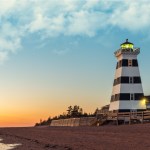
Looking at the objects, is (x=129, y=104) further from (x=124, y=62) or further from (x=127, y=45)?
(x=127, y=45)

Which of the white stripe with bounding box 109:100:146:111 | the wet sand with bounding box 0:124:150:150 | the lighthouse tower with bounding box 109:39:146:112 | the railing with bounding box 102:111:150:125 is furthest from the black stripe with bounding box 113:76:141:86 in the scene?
the wet sand with bounding box 0:124:150:150

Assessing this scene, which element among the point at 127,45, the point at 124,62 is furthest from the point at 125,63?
the point at 127,45

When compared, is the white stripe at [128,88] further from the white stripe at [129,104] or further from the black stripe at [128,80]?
the white stripe at [129,104]

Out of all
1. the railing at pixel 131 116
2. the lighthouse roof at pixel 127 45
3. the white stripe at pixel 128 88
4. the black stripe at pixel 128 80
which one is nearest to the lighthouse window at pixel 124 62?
the black stripe at pixel 128 80

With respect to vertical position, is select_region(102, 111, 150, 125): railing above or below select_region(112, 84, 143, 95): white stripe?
below

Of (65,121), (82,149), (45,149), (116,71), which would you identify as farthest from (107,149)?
(65,121)

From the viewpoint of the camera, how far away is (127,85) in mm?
51312

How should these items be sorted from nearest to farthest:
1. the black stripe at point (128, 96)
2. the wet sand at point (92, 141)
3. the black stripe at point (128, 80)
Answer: the wet sand at point (92, 141) < the black stripe at point (128, 96) < the black stripe at point (128, 80)

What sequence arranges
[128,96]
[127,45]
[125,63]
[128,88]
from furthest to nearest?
1. [127,45]
2. [125,63]
3. [128,88]
4. [128,96]

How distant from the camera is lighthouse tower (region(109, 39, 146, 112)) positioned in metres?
50.6

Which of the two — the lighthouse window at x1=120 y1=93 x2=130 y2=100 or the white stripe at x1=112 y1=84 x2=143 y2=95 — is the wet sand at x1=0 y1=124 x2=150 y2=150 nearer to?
the lighthouse window at x1=120 y1=93 x2=130 y2=100

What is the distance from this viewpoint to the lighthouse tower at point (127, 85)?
1993 inches

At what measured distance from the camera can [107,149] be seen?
54.0ft

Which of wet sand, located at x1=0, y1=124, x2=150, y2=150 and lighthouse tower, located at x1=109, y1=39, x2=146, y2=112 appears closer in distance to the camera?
wet sand, located at x1=0, y1=124, x2=150, y2=150
